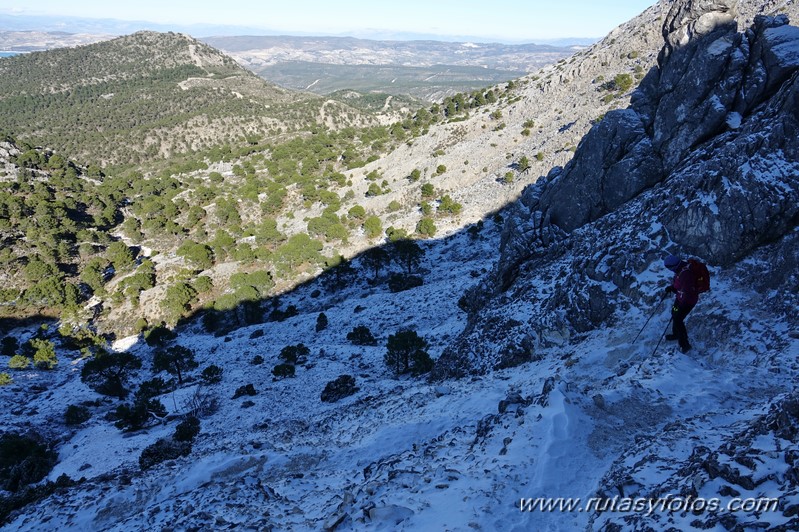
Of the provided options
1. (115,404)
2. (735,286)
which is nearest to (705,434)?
(735,286)

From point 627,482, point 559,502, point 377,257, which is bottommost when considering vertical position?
point 377,257

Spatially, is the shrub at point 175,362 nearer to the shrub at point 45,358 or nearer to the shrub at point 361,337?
the shrub at point 45,358

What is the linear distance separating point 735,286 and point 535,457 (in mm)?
10255

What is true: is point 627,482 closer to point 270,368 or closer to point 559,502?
point 559,502

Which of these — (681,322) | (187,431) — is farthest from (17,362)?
(681,322)

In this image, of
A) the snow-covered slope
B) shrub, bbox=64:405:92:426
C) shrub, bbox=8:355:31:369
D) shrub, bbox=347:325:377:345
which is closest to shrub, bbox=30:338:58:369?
shrub, bbox=8:355:31:369

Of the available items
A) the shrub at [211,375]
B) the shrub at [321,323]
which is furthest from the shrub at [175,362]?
the shrub at [321,323]

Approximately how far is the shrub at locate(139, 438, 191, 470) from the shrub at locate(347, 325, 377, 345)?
18.3 m

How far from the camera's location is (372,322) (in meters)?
43.4

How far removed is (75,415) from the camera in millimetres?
30781

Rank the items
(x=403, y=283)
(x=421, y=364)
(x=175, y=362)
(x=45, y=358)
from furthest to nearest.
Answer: (x=403, y=283) < (x=45, y=358) < (x=175, y=362) < (x=421, y=364)

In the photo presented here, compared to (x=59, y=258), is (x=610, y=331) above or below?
above

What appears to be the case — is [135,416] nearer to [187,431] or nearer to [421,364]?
[187,431]

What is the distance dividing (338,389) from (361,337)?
11.0 meters
